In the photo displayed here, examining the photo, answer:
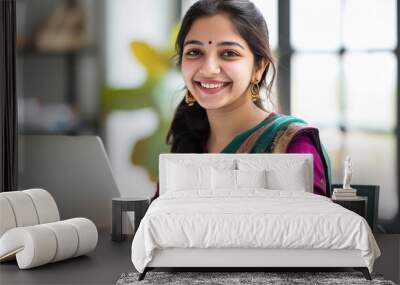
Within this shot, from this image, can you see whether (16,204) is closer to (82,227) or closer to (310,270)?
(82,227)

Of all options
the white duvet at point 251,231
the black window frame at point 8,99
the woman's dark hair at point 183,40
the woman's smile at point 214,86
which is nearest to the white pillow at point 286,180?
the woman's dark hair at point 183,40

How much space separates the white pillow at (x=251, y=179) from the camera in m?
5.93

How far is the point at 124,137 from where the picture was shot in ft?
22.6

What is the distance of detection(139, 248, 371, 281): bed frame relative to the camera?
4660mm

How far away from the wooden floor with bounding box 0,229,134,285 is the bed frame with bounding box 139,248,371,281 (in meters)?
0.45

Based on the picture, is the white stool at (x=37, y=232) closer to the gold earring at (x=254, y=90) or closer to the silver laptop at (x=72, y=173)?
the silver laptop at (x=72, y=173)

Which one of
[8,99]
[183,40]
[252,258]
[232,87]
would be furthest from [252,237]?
[8,99]

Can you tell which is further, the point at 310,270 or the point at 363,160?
the point at 363,160

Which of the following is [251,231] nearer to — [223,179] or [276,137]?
[223,179]

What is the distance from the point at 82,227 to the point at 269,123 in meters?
2.18

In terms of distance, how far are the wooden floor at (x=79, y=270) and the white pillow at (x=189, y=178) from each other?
2.34ft

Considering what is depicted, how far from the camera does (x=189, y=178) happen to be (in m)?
6.07

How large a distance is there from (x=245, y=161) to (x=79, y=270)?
1.94 metres

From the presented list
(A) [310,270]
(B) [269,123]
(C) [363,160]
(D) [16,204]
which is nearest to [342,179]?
(C) [363,160]
